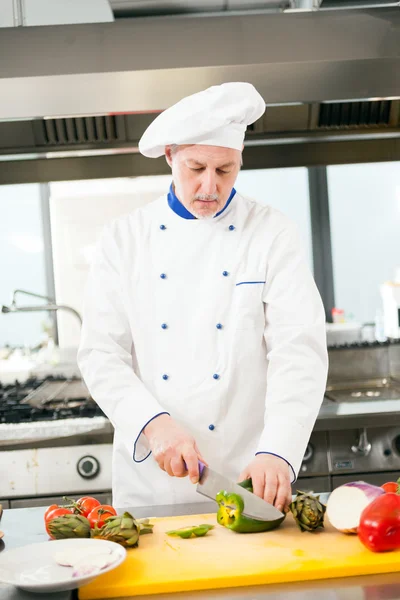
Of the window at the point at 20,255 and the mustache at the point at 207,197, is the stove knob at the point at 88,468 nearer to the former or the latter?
the mustache at the point at 207,197

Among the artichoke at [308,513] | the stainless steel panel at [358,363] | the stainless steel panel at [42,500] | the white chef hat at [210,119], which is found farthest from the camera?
the stainless steel panel at [358,363]

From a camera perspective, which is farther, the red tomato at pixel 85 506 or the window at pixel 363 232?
the window at pixel 363 232

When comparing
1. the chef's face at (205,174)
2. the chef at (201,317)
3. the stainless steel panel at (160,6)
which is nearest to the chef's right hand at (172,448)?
the chef at (201,317)

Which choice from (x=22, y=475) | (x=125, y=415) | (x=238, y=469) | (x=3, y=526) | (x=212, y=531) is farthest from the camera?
(x=22, y=475)

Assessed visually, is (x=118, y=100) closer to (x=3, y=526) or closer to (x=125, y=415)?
(x=125, y=415)

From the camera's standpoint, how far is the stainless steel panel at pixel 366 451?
2.54m

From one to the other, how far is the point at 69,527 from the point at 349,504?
50 centimetres

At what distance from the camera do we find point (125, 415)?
166 centimetres

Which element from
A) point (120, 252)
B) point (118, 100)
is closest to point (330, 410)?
point (120, 252)

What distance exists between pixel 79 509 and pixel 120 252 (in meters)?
0.77

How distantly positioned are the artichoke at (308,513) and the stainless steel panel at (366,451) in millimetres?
1230

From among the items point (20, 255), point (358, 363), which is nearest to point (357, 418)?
point (358, 363)

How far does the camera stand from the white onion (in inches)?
50.0

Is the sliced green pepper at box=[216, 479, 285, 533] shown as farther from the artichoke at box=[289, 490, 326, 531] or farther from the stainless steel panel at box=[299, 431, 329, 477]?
the stainless steel panel at box=[299, 431, 329, 477]
